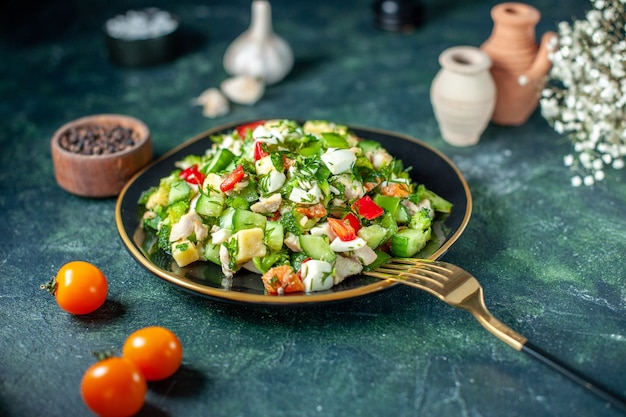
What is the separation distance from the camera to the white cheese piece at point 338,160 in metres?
1.95

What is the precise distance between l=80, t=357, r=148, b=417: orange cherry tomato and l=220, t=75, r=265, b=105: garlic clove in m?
1.73

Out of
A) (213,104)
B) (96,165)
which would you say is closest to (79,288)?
(96,165)

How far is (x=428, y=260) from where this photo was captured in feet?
6.04

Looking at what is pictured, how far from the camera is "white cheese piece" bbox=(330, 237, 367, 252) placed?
181 centimetres

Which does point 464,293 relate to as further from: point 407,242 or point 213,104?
point 213,104

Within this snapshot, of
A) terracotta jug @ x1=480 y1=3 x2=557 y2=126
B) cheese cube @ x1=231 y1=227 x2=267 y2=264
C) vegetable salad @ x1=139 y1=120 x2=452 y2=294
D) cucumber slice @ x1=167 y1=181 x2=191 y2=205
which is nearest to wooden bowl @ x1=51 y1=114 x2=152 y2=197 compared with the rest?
vegetable salad @ x1=139 y1=120 x2=452 y2=294

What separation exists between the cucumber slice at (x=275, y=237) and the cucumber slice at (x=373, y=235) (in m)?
0.21

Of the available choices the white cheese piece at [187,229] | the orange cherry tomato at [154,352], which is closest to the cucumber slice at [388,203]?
the white cheese piece at [187,229]

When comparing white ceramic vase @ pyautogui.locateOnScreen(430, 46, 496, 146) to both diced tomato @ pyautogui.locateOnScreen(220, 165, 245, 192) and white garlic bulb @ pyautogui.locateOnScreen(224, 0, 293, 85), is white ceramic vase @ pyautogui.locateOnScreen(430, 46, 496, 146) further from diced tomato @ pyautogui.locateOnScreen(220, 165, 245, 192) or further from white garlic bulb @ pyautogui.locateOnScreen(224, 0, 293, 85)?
diced tomato @ pyautogui.locateOnScreen(220, 165, 245, 192)

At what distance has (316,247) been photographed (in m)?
1.81

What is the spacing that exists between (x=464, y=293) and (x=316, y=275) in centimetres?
37

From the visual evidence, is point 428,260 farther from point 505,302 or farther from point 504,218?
point 504,218

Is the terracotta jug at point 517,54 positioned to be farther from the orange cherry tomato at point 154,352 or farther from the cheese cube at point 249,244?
the orange cherry tomato at point 154,352

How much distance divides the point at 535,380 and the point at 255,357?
68 centimetres
